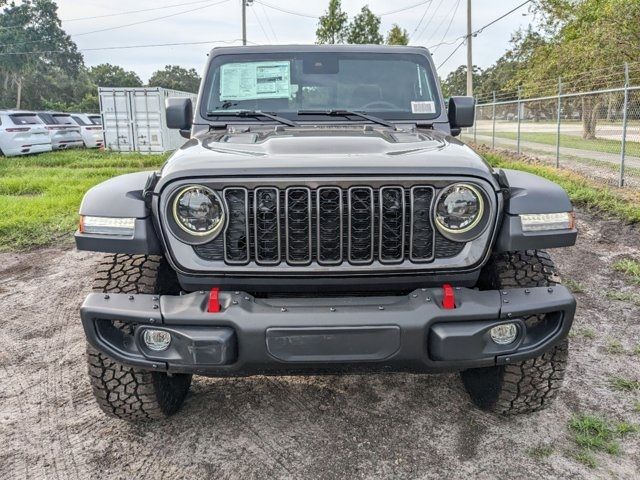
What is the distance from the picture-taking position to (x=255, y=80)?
3658 mm

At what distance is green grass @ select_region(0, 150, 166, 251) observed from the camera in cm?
704

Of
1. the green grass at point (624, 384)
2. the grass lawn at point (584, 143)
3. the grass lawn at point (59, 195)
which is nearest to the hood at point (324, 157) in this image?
the green grass at point (624, 384)

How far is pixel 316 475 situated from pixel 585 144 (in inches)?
523

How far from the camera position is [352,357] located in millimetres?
2191

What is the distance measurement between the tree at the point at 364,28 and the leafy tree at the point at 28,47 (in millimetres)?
41476

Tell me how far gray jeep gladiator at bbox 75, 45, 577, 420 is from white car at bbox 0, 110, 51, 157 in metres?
15.5

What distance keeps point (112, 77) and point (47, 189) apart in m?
70.0

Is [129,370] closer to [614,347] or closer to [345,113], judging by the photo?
[345,113]

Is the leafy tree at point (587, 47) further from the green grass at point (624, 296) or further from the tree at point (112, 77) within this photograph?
the tree at point (112, 77)

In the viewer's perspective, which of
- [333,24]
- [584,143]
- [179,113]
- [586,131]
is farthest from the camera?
[333,24]

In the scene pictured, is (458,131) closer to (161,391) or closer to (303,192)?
(303,192)

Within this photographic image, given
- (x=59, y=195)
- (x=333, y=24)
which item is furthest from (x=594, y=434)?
(x=333, y=24)

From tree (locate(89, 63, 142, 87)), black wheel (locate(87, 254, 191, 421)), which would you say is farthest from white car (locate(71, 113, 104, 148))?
tree (locate(89, 63, 142, 87))

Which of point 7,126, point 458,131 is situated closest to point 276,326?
point 458,131
